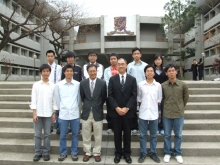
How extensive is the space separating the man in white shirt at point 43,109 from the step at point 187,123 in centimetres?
127

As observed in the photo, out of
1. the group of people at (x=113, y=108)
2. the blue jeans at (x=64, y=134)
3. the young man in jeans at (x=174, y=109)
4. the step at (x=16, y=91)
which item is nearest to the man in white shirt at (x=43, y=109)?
the group of people at (x=113, y=108)

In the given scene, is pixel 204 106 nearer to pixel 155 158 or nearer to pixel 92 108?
pixel 155 158

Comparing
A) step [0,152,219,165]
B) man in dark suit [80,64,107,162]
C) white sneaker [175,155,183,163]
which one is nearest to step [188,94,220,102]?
step [0,152,219,165]

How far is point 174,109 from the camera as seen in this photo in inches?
135

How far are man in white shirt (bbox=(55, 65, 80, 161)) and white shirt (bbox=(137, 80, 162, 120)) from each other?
4.05 feet

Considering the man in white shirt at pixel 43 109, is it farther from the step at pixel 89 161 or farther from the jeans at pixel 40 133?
the step at pixel 89 161

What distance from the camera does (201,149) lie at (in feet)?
12.3

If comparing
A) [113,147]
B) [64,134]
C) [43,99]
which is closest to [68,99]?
[43,99]

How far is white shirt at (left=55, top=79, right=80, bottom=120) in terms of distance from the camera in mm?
3475

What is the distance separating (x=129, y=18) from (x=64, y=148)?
27878mm

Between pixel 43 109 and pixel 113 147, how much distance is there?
1.59 metres

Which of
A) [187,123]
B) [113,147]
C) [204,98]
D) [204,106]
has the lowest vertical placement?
[113,147]

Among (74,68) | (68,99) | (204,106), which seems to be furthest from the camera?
(204,106)

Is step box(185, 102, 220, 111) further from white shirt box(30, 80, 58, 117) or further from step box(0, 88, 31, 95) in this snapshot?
step box(0, 88, 31, 95)
